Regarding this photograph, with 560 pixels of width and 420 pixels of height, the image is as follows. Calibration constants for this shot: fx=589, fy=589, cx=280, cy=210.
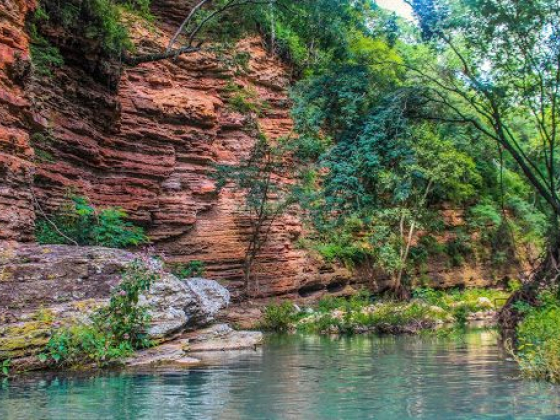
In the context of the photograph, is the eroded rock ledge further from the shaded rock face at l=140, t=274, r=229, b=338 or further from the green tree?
the green tree

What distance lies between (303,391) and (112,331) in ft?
13.9

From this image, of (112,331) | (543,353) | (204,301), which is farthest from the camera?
(204,301)

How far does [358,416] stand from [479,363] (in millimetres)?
4626

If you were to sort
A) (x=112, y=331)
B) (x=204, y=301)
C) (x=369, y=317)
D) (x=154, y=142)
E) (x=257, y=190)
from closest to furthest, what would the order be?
(x=112, y=331), (x=204, y=301), (x=369, y=317), (x=154, y=142), (x=257, y=190)

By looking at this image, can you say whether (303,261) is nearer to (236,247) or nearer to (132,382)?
(236,247)

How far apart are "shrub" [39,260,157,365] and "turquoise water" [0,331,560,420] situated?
602 mm

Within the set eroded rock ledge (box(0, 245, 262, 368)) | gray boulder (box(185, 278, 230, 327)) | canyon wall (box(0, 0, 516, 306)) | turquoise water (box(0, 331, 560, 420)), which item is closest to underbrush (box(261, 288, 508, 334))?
gray boulder (box(185, 278, 230, 327))

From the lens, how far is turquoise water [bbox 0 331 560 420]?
5.37 metres

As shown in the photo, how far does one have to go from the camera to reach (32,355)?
8758 mm

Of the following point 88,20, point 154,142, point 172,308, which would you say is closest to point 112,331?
point 172,308

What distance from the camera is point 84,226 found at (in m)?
15.9

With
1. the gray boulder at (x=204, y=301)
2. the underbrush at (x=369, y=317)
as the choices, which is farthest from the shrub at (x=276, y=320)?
the gray boulder at (x=204, y=301)

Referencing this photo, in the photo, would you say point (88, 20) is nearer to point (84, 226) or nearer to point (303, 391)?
point (84, 226)

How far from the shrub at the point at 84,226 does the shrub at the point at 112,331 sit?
5.36 m
